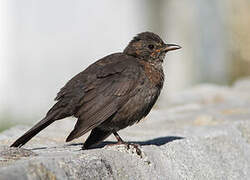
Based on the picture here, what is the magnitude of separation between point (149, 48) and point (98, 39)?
7.18 m

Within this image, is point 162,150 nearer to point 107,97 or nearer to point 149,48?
point 107,97

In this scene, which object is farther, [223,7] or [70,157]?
[223,7]

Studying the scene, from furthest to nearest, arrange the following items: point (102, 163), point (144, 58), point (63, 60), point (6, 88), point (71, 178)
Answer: point (63, 60) → point (6, 88) → point (144, 58) → point (102, 163) → point (71, 178)

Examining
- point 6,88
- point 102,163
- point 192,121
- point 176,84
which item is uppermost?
point 102,163

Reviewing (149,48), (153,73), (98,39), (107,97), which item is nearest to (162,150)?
(107,97)

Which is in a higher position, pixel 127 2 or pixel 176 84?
pixel 127 2

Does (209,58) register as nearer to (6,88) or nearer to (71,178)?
(6,88)

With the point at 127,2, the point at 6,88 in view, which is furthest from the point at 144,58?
the point at 127,2

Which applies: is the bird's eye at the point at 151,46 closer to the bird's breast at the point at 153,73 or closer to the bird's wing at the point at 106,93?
the bird's breast at the point at 153,73

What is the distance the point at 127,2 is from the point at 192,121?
7752 millimetres

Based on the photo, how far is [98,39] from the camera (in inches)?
523

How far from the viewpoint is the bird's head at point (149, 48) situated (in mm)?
6121

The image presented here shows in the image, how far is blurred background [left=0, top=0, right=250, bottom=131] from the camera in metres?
12.1

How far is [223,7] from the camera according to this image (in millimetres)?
14000
